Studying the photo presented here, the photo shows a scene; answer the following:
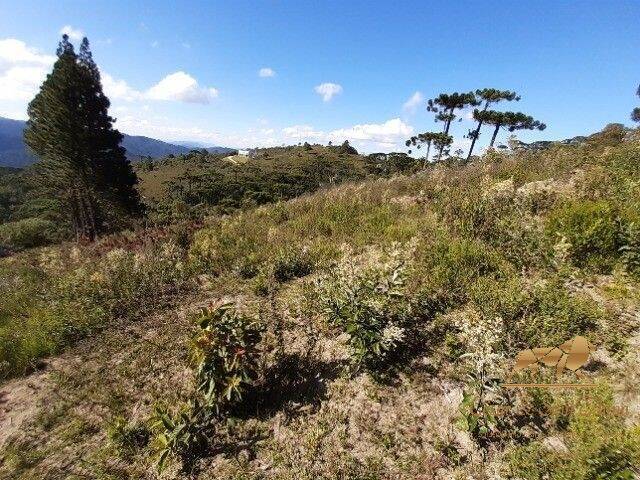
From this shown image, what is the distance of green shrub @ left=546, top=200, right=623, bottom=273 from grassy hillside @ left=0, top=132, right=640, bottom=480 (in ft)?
0.09

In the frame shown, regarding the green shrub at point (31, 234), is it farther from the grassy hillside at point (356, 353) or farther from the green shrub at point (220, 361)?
the green shrub at point (220, 361)

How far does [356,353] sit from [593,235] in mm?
4364

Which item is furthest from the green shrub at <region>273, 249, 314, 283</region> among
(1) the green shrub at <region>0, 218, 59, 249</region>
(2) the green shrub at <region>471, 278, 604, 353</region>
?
(1) the green shrub at <region>0, 218, 59, 249</region>

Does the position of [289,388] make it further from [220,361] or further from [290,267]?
→ [290,267]

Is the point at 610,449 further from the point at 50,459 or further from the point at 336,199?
the point at 336,199

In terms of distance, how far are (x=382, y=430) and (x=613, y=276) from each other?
4.33 meters

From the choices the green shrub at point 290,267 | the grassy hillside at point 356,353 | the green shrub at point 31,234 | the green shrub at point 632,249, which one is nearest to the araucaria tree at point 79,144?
the green shrub at point 31,234

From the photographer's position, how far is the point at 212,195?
288 ft

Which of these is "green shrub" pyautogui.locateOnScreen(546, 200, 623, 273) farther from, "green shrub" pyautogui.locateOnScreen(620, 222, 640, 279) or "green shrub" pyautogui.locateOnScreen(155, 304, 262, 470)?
"green shrub" pyautogui.locateOnScreen(155, 304, 262, 470)

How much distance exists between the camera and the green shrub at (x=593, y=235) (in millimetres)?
5992

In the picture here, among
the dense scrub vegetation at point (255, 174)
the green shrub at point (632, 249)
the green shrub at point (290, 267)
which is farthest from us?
the dense scrub vegetation at point (255, 174)

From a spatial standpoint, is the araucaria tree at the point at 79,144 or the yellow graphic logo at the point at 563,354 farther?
the araucaria tree at the point at 79,144

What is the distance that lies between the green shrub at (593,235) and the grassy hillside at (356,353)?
3 centimetres

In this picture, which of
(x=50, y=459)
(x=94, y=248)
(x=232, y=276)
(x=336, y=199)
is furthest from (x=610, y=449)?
(x=94, y=248)
